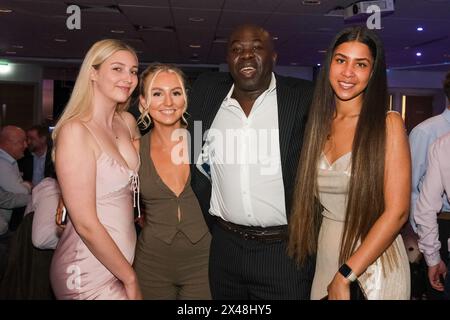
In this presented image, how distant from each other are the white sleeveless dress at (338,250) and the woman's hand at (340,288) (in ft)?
0.24

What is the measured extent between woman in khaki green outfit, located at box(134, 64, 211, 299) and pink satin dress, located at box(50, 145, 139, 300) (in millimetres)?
308

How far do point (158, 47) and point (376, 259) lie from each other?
10.7m

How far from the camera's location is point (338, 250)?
6.29 feet

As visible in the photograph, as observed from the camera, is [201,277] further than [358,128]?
Yes

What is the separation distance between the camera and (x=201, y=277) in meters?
2.33

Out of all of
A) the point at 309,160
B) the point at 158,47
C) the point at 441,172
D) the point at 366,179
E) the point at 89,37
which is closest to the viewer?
the point at 366,179

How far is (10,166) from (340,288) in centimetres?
336

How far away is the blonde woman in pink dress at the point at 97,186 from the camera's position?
186 cm

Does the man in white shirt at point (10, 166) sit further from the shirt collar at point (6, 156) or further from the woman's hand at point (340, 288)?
the woman's hand at point (340, 288)

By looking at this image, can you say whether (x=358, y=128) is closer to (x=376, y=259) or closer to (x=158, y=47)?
(x=376, y=259)

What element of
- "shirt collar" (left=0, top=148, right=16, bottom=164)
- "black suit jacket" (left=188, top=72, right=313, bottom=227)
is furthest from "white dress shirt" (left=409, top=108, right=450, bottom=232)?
"shirt collar" (left=0, top=148, right=16, bottom=164)

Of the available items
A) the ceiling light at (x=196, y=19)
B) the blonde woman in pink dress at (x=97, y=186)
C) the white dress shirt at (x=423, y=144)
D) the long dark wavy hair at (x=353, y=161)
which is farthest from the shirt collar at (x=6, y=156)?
the ceiling light at (x=196, y=19)

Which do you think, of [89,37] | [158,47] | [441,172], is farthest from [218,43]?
[441,172]

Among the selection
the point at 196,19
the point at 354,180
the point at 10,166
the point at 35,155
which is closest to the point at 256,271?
the point at 354,180
